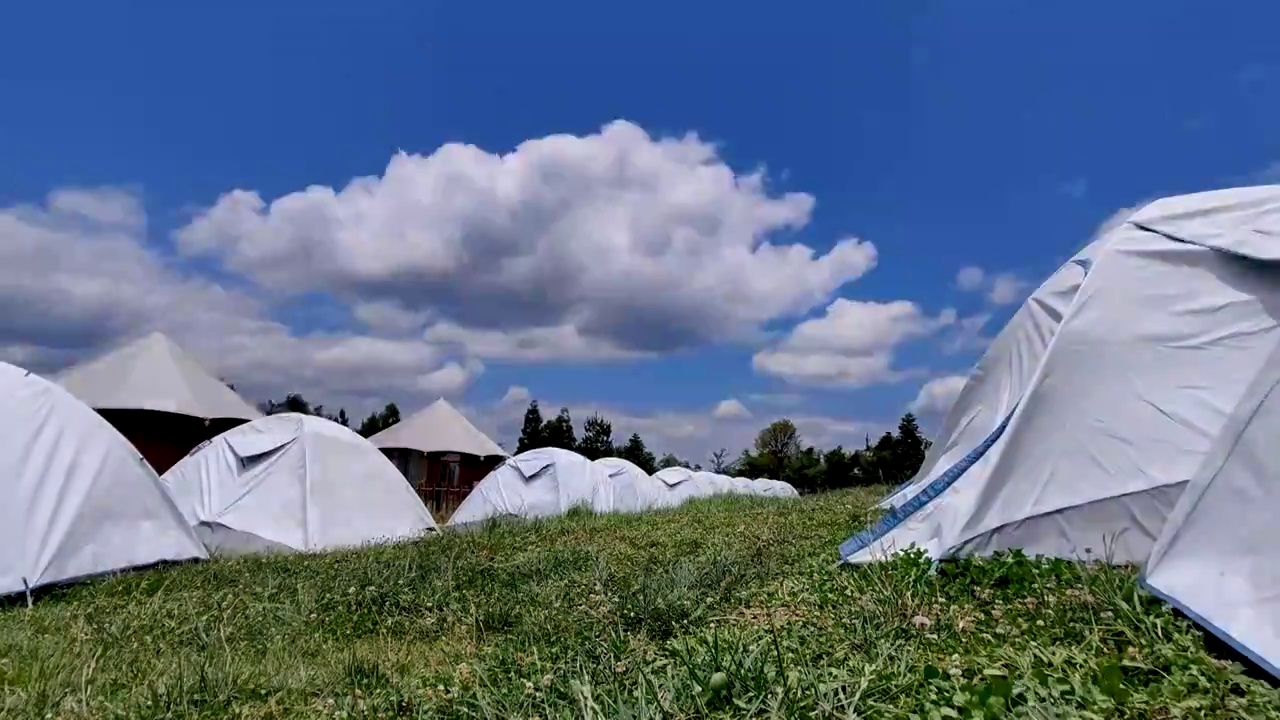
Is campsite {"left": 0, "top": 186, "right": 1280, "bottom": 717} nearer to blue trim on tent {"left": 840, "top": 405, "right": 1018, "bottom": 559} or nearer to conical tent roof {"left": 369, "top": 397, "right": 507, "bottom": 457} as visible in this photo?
blue trim on tent {"left": 840, "top": 405, "right": 1018, "bottom": 559}

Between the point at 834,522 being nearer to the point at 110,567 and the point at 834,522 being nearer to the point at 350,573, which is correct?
the point at 350,573

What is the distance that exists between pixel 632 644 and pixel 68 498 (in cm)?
505

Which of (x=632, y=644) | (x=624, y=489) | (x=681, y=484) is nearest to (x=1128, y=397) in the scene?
(x=632, y=644)

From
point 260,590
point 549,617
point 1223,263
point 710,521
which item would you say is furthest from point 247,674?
point 710,521

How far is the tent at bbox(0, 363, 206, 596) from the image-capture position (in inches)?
210

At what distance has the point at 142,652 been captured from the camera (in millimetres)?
3506

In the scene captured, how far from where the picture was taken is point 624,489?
15406 millimetres

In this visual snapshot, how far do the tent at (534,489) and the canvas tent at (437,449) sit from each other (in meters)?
10.4

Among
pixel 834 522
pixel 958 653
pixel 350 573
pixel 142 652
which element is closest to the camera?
pixel 958 653

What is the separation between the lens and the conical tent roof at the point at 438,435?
24094 millimetres

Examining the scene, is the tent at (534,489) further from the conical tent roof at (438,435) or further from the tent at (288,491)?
the conical tent roof at (438,435)

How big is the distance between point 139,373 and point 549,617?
16.1m

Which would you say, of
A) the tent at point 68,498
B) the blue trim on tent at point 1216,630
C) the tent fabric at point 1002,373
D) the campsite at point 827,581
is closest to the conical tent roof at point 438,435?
the campsite at point 827,581

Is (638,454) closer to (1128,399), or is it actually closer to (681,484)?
(681,484)
